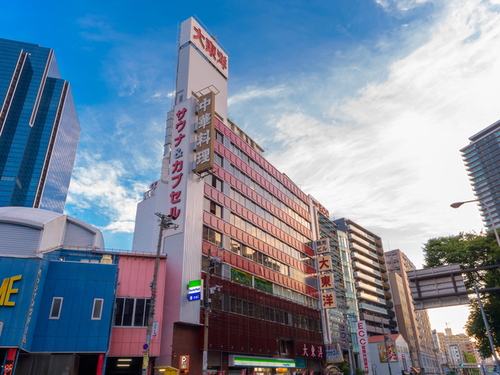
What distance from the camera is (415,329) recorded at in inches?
5094

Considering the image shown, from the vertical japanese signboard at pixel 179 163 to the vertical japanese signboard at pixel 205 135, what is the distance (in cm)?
127

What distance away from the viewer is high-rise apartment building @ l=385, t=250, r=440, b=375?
4818 inches

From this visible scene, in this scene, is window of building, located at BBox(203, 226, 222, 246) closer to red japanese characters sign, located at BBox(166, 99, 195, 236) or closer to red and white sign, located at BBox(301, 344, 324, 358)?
red japanese characters sign, located at BBox(166, 99, 195, 236)

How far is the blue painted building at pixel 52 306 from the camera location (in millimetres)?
22703

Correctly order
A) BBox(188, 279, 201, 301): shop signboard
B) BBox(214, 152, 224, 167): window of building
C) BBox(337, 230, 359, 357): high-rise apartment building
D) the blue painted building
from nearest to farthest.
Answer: the blue painted building
BBox(188, 279, 201, 301): shop signboard
BBox(214, 152, 224, 167): window of building
BBox(337, 230, 359, 357): high-rise apartment building

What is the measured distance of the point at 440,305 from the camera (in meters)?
28.2

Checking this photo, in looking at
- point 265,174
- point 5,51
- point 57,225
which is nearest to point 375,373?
point 265,174

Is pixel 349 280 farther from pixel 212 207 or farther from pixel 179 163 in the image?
pixel 179 163

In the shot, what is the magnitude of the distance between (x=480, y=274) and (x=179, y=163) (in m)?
39.1

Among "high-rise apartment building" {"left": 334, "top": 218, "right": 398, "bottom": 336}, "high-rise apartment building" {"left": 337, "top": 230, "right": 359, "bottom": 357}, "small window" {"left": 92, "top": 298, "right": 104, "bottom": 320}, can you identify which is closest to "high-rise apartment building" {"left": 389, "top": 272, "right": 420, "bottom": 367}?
"high-rise apartment building" {"left": 334, "top": 218, "right": 398, "bottom": 336}

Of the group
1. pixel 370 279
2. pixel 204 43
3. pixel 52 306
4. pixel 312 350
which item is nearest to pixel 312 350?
pixel 312 350

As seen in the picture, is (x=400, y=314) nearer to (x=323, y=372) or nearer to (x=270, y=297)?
(x=323, y=372)

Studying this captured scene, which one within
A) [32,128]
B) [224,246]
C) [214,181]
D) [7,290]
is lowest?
[7,290]

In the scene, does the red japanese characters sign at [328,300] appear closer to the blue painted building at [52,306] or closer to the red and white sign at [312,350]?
the red and white sign at [312,350]
